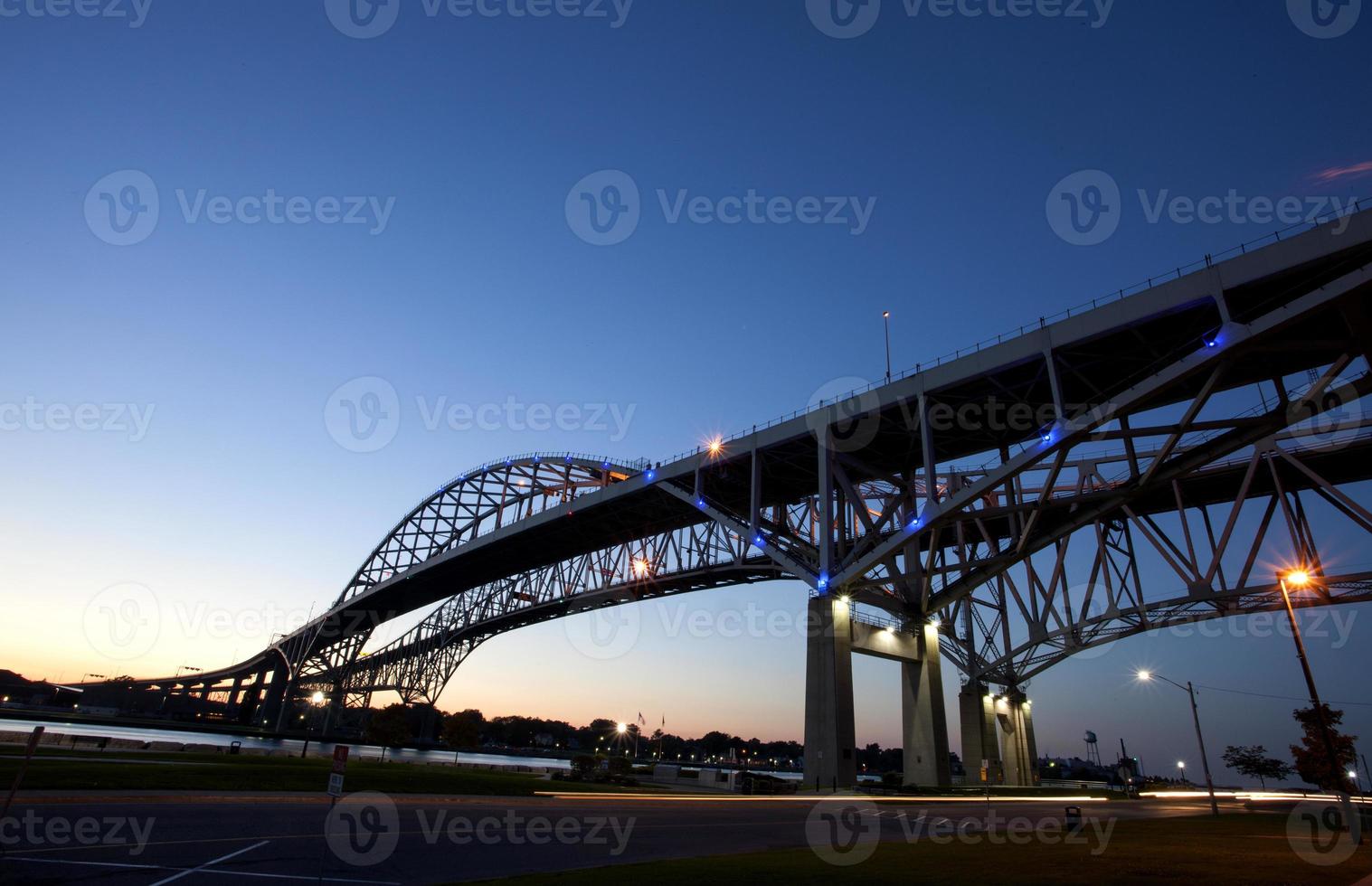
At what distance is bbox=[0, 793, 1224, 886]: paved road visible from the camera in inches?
455

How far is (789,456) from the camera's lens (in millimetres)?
44719

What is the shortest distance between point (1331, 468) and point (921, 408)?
28.2m

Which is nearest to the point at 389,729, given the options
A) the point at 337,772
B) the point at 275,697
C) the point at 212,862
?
the point at 275,697

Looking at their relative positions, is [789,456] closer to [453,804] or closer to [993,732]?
[453,804]

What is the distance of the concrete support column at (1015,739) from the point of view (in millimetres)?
65125

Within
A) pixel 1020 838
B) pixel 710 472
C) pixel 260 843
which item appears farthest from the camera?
pixel 710 472

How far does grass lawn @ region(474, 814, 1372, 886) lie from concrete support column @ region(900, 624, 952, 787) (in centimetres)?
2369

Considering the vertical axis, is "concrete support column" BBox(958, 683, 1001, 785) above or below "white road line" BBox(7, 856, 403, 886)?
above

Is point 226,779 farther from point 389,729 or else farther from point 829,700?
point 389,729

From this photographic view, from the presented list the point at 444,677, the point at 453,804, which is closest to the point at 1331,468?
the point at 453,804

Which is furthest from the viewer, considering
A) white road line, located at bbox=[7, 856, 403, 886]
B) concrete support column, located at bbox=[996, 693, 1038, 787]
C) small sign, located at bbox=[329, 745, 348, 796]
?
concrete support column, located at bbox=[996, 693, 1038, 787]

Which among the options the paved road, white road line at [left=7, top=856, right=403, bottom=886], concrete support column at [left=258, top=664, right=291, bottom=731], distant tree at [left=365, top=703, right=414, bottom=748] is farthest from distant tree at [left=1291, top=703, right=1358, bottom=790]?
concrete support column at [left=258, top=664, right=291, bottom=731]

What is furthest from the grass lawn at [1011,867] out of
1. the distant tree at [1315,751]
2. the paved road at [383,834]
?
the distant tree at [1315,751]

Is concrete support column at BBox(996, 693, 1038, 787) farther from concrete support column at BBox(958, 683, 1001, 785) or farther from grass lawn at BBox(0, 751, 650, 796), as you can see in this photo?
grass lawn at BBox(0, 751, 650, 796)
